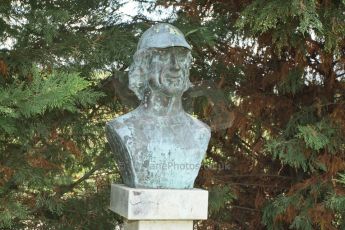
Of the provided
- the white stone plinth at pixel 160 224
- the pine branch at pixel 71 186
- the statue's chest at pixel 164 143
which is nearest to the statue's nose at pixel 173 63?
the statue's chest at pixel 164 143

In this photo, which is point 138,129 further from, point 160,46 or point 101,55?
point 101,55

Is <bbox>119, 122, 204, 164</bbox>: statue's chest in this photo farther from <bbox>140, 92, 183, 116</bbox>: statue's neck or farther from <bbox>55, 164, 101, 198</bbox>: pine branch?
<bbox>55, 164, 101, 198</bbox>: pine branch

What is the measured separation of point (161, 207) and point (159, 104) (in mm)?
564

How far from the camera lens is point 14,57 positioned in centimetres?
388

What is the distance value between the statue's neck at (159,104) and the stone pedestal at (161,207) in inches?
17.3

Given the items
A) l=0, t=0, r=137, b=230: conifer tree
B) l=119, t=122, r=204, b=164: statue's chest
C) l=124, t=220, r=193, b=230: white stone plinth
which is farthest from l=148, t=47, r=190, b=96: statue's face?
l=124, t=220, r=193, b=230: white stone plinth

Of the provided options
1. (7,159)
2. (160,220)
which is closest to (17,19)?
(7,159)

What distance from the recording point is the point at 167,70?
294 cm

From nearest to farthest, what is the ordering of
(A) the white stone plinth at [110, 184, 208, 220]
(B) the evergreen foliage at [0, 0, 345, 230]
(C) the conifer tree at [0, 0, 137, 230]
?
(A) the white stone plinth at [110, 184, 208, 220] < (C) the conifer tree at [0, 0, 137, 230] < (B) the evergreen foliage at [0, 0, 345, 230]

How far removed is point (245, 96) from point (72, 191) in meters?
1.88

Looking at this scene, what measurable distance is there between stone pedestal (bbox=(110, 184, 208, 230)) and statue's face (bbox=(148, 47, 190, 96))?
54 centimetres

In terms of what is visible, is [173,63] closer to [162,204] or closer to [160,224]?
[162,204]

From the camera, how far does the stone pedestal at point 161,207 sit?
9.18 feet

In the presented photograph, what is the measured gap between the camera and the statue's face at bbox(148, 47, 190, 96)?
9.64ft
